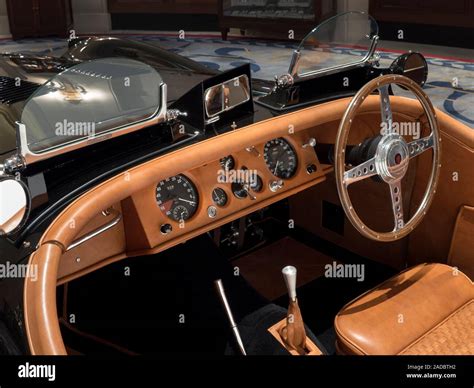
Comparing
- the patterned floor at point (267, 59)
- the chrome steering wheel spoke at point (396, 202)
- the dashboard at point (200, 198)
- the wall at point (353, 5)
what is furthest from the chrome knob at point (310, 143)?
the wall at point (353, 5)

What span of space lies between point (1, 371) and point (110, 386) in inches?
8.5

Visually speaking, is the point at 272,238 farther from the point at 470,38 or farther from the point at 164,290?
the point at 470,38

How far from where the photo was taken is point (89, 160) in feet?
5.21

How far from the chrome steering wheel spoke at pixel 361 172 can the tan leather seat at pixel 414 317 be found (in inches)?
16.4

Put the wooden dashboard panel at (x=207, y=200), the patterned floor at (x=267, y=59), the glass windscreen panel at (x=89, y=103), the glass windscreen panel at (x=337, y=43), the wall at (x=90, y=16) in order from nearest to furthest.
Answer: the glass windscreen panel at (x=89, y=103), the wooden dashboard panel at (x=207, y=200), the glass windscreen panel at (x=337, y=43), the patterned floor at (x=267, y=59), the wall at (x=90, y=16)

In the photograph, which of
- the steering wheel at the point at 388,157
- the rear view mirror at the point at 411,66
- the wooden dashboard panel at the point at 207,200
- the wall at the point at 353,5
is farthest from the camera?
the wall at the point at 353,5

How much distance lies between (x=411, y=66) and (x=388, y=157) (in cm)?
65

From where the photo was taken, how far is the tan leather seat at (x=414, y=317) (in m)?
1.72

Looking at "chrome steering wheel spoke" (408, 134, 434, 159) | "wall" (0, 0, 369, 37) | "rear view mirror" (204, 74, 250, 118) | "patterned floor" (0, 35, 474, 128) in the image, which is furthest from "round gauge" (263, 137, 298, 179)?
"wall" (0, 0, 369, 37)

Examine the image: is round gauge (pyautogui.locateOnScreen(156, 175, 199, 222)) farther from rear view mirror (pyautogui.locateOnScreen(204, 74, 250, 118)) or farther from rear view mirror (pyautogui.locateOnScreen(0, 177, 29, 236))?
rear view mirror (pyautogui.locateOnScreen(0, 177, 29, 236))

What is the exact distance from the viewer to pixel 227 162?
1.95 metres

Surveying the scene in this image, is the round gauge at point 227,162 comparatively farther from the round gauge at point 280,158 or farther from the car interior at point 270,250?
the round gauge at point 280,158

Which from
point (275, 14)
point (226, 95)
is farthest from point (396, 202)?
→ point (275, 14)

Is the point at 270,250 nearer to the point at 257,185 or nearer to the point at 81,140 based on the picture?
the point at 257,185
